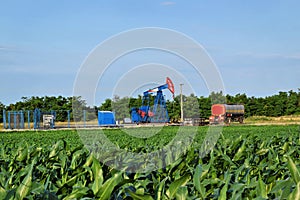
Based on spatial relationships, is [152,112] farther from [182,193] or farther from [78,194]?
[182,193]

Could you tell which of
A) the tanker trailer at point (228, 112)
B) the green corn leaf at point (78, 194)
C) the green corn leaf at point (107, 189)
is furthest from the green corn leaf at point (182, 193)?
the tanker trailer at point (228, 112)

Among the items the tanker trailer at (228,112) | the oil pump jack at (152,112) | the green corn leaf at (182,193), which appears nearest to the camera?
the green corn leaf at (182,193)

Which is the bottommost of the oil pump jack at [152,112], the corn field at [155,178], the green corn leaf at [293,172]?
the corn field at [155,178]

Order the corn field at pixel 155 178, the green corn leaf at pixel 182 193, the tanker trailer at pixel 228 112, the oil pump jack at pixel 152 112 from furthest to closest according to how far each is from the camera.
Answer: the tanker trailer at pixel 228 112 < the oil pump jack at pixel 152 112 < the corn field at pixel 155 178 < the green corn leaf at pixel 182 193

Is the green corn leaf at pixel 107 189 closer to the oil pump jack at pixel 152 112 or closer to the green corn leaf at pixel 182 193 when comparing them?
the green corn leaf at pixel 182 193

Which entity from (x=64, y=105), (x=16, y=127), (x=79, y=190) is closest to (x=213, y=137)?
(x=79, y=190)

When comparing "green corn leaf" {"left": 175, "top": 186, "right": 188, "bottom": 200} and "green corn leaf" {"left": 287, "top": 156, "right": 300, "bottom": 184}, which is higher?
"green corn leaf" {"left": 287, "top": 156, "right": 300, "bottom": 184}

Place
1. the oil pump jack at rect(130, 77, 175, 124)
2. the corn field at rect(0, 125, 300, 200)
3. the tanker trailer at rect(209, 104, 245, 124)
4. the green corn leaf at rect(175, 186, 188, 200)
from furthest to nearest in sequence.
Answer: the tanker trailer at rect(209, 104, 245, 124) < the oil pump jack at rect(130, 77, 175, 124) < the corn field at rect(0, 125, 300, 200) < the green corn leaf at rect(175, 186, 188, 200)

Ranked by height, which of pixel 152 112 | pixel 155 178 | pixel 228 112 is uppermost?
pixel 228 112

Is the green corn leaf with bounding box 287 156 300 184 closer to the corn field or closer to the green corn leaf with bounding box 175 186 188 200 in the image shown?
the corn field

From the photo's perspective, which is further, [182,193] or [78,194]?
[78,194]

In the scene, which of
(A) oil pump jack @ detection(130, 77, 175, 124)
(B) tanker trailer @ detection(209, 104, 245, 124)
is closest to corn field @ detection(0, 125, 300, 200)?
(A) oil pump jack @ detection(130, 77, 175, 124)

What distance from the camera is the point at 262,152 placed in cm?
680

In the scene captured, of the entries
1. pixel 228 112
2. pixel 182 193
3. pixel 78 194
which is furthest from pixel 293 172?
pixel 228 112
